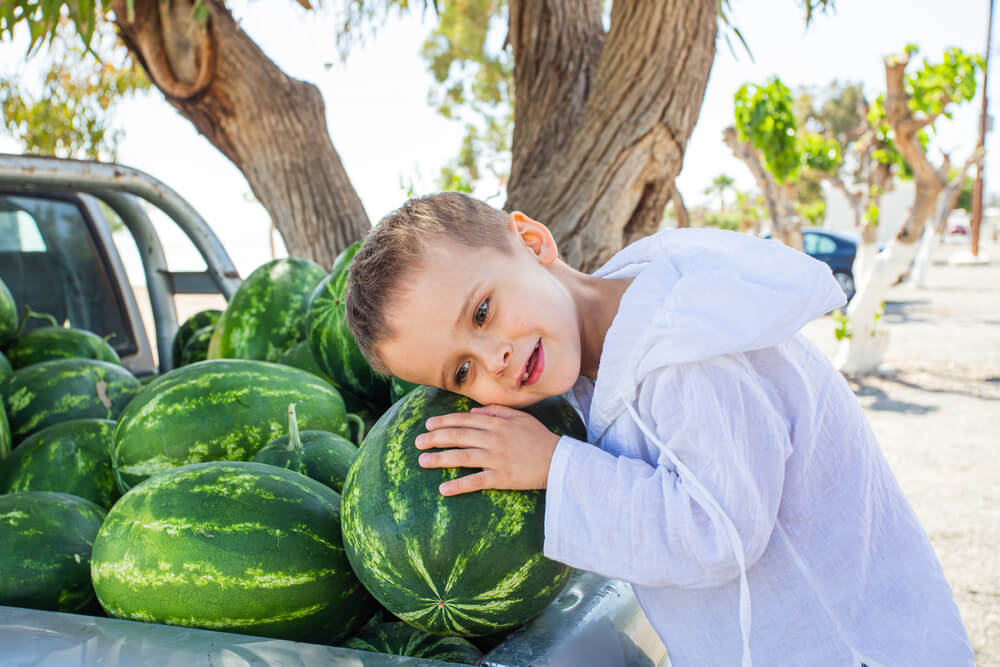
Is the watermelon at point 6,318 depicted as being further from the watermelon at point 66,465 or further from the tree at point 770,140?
the tree at point 770,140

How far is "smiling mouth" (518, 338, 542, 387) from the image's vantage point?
1416 millimetres

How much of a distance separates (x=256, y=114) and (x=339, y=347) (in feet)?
8.92

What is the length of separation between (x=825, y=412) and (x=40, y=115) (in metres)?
16.2

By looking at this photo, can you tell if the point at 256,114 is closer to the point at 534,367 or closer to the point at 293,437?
the point at 293,437

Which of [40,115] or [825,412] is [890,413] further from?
[40,115]

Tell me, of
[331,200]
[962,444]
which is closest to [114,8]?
[331,200]

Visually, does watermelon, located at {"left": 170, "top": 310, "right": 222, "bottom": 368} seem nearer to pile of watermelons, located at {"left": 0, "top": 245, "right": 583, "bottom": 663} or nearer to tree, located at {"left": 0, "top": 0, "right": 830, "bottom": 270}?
tree, located at {"left": 0, "top": 0, "right": 830, "bottom": 270}

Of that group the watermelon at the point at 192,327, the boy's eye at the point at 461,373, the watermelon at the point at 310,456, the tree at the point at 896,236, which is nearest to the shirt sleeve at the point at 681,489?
the boy's eye at the point at 461,373

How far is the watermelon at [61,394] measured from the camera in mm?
2316

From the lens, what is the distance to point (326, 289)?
7.56ft

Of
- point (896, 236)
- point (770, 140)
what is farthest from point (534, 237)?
point (770, 140)

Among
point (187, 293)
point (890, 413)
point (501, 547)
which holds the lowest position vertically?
point (890, 413)

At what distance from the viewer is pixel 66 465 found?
6.35 feet

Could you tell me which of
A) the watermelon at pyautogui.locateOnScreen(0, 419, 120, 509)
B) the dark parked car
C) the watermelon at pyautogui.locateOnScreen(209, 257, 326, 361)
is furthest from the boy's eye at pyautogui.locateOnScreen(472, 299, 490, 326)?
the dark parked car
